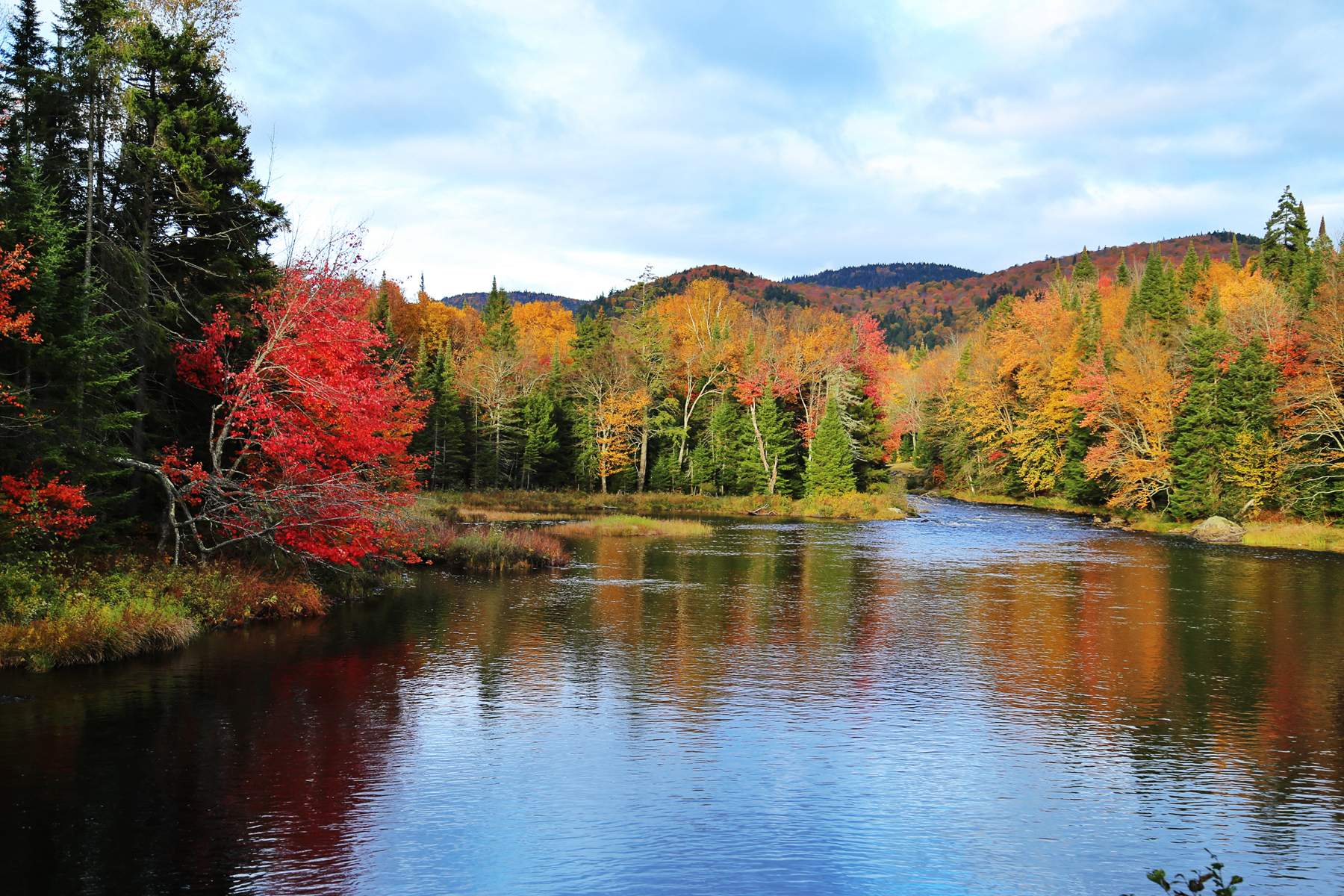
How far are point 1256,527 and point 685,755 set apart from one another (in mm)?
45935

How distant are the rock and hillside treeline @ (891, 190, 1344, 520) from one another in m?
2.07

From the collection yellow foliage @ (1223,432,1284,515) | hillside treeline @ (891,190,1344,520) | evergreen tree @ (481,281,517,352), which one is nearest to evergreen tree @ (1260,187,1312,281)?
hillside treeline @ (891,190,1344,520)

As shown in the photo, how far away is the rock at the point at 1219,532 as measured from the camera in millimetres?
45469

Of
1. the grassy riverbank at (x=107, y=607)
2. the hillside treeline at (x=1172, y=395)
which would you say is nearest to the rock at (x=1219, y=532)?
the hillside treeline at (x=1172, y=395)

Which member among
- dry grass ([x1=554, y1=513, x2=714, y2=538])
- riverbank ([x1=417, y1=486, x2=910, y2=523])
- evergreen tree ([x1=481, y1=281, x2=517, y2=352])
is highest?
evergreen tree ([x1=481, y1=281, x2=517, y2=352])

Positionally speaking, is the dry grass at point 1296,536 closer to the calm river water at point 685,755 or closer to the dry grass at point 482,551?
the calm river water at point 685,755

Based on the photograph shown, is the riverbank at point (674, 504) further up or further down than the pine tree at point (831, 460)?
further down

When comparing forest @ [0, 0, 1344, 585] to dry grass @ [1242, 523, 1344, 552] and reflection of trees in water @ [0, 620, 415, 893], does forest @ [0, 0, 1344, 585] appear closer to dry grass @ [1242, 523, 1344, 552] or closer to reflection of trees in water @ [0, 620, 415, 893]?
dry grass @ [1242, 523, 1344, 552]

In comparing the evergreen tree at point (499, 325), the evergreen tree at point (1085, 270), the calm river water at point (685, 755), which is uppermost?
the evergreen tree at point (1085, 270)

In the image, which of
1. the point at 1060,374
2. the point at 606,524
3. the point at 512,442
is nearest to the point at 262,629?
the point at 606,524

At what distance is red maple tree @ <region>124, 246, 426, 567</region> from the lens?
67.7ft

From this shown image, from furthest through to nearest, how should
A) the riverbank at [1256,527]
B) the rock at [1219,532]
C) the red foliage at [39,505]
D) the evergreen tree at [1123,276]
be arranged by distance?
the evergreen tree at [1123,276] → the rock at [1219,532] → the riverbank at [1256,527] → the red foliage at [39,505]

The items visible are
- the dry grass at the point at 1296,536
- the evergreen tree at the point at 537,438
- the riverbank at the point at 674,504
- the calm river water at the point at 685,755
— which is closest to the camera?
the calm river water at the point at 685,755

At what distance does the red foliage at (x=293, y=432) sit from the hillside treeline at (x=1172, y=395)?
45677 millimetres
